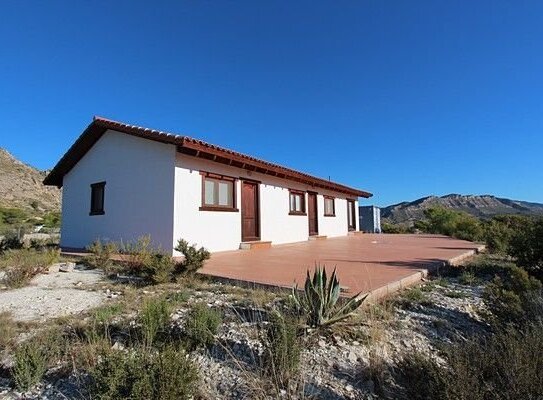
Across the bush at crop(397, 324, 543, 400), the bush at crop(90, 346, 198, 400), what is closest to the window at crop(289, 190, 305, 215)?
the bush at crop(397, 324, 543, 400)

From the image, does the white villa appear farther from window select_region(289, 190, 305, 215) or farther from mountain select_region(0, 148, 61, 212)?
mountain select_region(0, 148, 61, 212)

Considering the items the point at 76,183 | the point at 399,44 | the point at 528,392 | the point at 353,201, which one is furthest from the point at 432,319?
the point at 353,201

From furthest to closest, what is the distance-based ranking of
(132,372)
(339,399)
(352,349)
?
(352,349) → (339,399) → (132,372)

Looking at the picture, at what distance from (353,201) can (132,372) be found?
21862mm

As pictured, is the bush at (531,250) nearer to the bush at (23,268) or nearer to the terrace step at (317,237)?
the terrace step at (317,237)

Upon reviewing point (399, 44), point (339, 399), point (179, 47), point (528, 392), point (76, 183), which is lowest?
point (339, 399)

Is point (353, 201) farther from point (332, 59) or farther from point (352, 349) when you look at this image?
point (352, 349)

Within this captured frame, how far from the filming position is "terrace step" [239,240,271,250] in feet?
39.3

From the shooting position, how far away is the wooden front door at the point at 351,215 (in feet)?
74.6

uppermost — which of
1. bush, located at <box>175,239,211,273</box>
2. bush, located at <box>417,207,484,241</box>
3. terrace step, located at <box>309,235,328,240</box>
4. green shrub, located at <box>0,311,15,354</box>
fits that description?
bush, located at <box>417,207,484,241</box>

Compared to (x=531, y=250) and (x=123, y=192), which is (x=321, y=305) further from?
(x=123, y=192)

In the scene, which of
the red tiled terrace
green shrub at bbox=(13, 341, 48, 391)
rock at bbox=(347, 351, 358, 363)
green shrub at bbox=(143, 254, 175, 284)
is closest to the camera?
green shrub at bbox=(13, 341, 48, 391)

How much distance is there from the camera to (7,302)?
17.7ft

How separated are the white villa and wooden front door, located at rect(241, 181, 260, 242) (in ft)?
0.12
